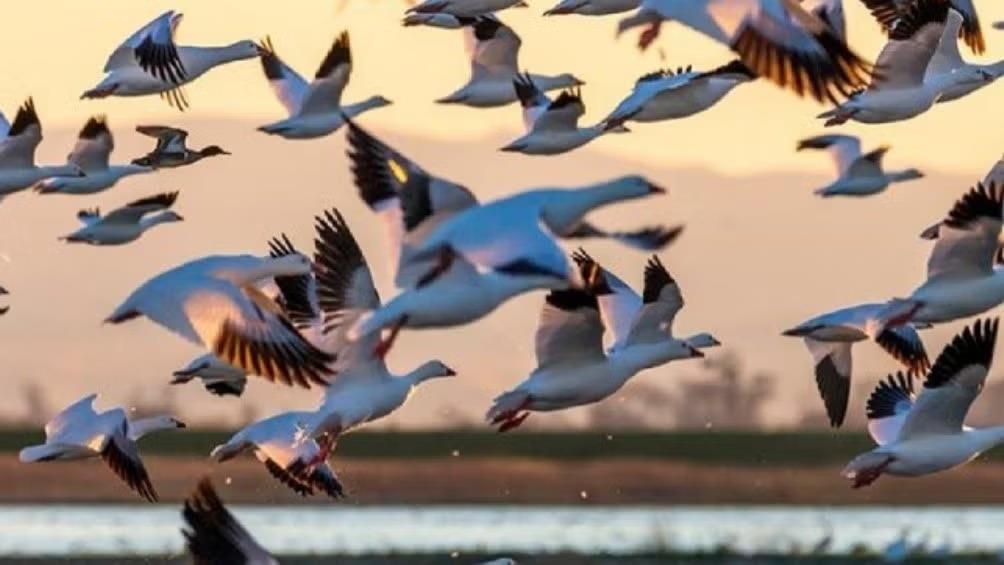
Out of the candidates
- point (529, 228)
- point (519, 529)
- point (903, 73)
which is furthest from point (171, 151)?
point (519, 529)

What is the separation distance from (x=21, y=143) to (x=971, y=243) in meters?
3.86

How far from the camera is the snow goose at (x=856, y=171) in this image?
1833cm

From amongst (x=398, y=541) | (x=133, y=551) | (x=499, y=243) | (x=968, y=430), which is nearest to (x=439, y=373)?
(x=968, y=430)

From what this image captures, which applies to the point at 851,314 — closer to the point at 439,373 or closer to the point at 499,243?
the point at 439,373

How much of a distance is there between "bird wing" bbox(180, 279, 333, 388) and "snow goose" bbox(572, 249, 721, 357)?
178 cm

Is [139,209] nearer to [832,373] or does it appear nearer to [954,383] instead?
[832,373]

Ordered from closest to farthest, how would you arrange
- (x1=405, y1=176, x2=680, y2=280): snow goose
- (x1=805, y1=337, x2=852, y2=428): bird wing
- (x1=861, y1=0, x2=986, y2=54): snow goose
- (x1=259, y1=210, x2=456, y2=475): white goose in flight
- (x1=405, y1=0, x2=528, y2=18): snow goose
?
(x1=405, y1=176, x2=680, y2=280): snow goose, (x1=259, y1=210, x2=456, y2=475): white goose in flight, (x1=405, y1=0, x2=528, y2=18): snow goose, (x1=861, y1=0, x2=986, y2=54): snow goose, (x1=805, y1=337, x2=852, y2=428): bird wing

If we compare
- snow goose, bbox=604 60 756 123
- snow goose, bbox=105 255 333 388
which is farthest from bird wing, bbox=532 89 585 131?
snow goose, bbox=105 255 333 388

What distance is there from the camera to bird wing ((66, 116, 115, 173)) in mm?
18048

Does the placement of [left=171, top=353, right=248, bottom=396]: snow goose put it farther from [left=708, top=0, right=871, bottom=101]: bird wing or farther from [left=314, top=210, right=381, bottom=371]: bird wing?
[left=708, top=0, right=871, bottom=101]: bird wing

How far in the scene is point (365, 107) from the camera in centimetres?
1884

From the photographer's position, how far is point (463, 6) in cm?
1625

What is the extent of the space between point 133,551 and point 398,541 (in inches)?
92.4

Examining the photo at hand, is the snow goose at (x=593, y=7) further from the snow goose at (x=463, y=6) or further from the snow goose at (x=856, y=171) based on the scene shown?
the snow goose at (x=856, y=171)
